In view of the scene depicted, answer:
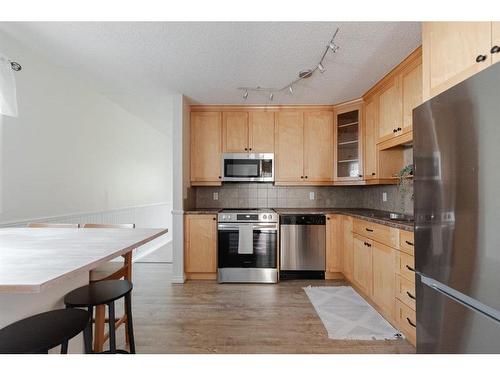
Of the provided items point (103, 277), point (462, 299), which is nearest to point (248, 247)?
point (103, 277)

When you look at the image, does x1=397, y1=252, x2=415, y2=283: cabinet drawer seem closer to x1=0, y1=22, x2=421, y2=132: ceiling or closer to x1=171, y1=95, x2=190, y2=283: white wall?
x1=0, y1=22, x2=421, y2=132: ceiling

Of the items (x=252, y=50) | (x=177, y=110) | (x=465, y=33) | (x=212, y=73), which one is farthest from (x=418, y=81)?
(x=177, y=110)

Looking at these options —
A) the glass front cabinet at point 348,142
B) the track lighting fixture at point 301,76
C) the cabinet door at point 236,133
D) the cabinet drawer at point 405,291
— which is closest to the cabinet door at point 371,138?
the glass front cabinet at point 348,142

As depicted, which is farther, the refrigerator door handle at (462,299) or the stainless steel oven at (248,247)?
the stainless steel oven at (248,247)

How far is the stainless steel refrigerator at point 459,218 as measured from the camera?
948 mm

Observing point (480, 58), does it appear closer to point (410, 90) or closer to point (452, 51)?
point (452, 51)

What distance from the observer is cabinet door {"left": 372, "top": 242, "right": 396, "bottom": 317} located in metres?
2.07

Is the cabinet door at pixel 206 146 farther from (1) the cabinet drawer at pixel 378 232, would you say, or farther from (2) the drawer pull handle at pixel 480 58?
(2) the drawer pull handle at pixel 480 58

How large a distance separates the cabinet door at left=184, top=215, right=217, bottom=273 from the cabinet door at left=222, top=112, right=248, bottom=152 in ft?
3.37

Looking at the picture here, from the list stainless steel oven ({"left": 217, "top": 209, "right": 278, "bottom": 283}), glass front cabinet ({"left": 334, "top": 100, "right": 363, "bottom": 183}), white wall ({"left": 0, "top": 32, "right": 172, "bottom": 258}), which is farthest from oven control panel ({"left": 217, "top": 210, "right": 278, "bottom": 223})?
white wall ({"left": 0, "top": 32, "right": 172, "bottom": 258})

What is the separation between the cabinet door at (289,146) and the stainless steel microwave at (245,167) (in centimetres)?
15

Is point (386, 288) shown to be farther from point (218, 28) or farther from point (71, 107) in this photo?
point (71, 107)

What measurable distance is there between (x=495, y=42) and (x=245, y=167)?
106 inches

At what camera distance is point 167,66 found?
7.98 feet
